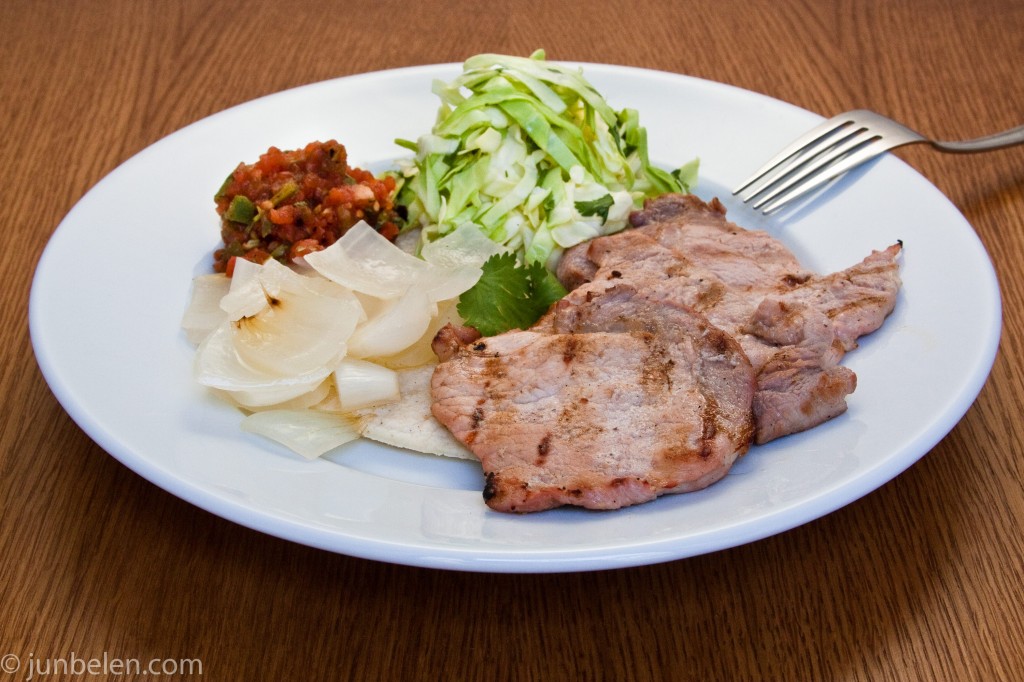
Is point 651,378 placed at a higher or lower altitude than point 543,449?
higher

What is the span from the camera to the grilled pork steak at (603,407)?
2525 mm

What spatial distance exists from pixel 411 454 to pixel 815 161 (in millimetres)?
2297

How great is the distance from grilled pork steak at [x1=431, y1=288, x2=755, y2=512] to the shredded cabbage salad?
1078 mm

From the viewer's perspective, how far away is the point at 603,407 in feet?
8.84

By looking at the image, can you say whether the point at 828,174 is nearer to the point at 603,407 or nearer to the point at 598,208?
the point at 598,208

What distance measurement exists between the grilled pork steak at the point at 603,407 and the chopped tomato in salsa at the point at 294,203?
1129 millimetres

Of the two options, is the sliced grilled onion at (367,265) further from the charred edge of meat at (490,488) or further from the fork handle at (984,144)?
the fork handle at (984,144)

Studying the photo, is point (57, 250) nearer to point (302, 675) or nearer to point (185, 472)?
point (185, 472)

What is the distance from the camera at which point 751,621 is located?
8.09 feet

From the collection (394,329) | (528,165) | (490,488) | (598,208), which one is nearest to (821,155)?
(598,208)

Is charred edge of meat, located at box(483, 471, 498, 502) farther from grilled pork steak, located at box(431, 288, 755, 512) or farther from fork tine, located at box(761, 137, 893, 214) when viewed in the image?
fork tine, located at box(761, 137, 893, 214)

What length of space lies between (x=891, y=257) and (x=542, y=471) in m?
1.67

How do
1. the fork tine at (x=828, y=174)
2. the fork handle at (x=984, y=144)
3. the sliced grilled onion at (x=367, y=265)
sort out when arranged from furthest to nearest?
the fork handle at (x=984, y=144)
the fork tine at (x=828, y=174)
the sliced grilled onion at (x=367, y=265)

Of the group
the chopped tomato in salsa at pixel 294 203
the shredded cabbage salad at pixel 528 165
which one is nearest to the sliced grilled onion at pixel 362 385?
the chopped tomato in salsa at pixel 294 203
